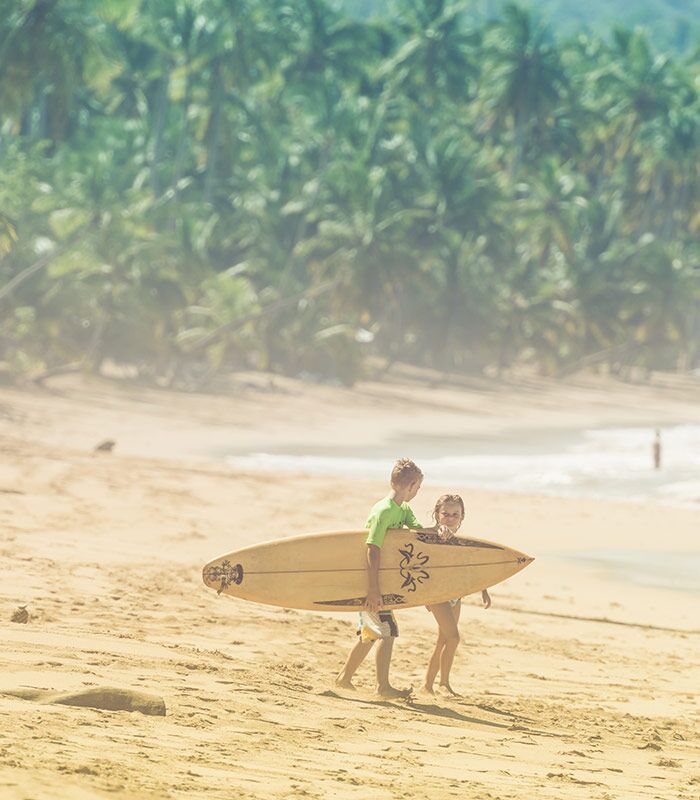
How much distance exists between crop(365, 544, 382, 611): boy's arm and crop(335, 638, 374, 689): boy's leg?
28cm

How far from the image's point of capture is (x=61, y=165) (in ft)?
143

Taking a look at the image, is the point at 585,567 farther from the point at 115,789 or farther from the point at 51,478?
the point at 115,789

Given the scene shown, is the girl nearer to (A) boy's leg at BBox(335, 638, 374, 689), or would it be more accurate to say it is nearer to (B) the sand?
(B) the sand

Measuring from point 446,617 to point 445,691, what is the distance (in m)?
0.47


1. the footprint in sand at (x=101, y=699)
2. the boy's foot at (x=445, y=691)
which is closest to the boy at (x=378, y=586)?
the boy's foot at (x=445, y=691)

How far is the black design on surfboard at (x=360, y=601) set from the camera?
24.7ft

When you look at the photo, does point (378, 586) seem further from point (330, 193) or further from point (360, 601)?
point (330, 193)

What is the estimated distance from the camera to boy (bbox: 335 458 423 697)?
23.6ft

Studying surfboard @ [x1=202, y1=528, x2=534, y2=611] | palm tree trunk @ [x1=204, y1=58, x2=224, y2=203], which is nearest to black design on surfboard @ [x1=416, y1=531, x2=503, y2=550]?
surfboard @ [x1=202, y1=528, x2=534, y2=611]

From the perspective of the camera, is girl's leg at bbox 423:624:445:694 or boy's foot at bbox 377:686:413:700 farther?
girl's leg at bbox 423:624:445:694

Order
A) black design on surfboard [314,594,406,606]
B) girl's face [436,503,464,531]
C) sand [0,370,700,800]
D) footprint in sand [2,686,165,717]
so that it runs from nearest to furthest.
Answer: sand [0,370,700,800], footprint in sand [2,686,165,717], black design on surfboard [314,594,406,606], girl's face [436,503,464,531]

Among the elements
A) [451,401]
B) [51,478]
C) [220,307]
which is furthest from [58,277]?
[51,478]

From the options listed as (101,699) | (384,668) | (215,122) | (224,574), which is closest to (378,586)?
(384,668)

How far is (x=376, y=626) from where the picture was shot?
7434 mm
